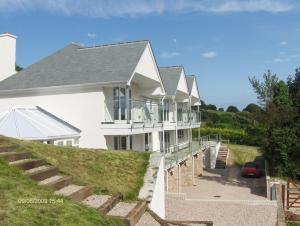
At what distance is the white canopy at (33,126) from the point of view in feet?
65.5

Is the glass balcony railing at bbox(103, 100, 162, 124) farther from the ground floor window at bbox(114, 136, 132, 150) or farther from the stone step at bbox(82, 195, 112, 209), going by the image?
the stone step at bbox(82, 195, 112, 209)

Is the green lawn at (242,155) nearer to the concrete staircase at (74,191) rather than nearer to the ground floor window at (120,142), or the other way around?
the ground floor window at (120,142)

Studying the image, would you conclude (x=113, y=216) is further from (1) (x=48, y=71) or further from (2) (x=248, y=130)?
(2) (x=248, y=130)

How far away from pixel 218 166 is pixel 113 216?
3563 centimetres

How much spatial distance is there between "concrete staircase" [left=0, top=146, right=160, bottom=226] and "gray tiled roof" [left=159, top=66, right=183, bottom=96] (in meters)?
21.9

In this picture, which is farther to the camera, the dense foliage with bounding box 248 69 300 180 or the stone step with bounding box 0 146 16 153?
the dense foliage with bounding box 248 69 300 180

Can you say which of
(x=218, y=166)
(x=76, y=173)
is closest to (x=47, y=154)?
(x=76, y=173)

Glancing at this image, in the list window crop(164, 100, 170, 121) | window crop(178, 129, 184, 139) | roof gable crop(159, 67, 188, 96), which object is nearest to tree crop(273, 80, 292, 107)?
roof gable crop(159, 67, 188, 96)

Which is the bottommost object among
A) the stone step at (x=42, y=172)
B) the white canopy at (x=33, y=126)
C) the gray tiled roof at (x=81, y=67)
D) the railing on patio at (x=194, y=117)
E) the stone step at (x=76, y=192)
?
the stone step at (x=76, y=192)

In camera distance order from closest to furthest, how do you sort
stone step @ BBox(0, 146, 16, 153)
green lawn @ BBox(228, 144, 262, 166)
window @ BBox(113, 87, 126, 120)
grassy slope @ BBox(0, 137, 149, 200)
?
stone step @ BBox(0, 146, 16, 153) → grassy slope @ BBox(0, 137, 149, 200) → window @ BBox(113, 87, 126, 120) → green lawn @ BBox(228, 144, 262, 166)

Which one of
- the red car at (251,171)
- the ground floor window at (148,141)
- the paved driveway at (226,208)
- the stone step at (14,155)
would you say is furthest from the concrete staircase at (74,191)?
the red car at (251,171)

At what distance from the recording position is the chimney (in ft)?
90.8

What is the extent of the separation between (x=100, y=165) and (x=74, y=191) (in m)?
3.64

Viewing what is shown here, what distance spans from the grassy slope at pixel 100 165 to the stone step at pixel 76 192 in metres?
0.42
